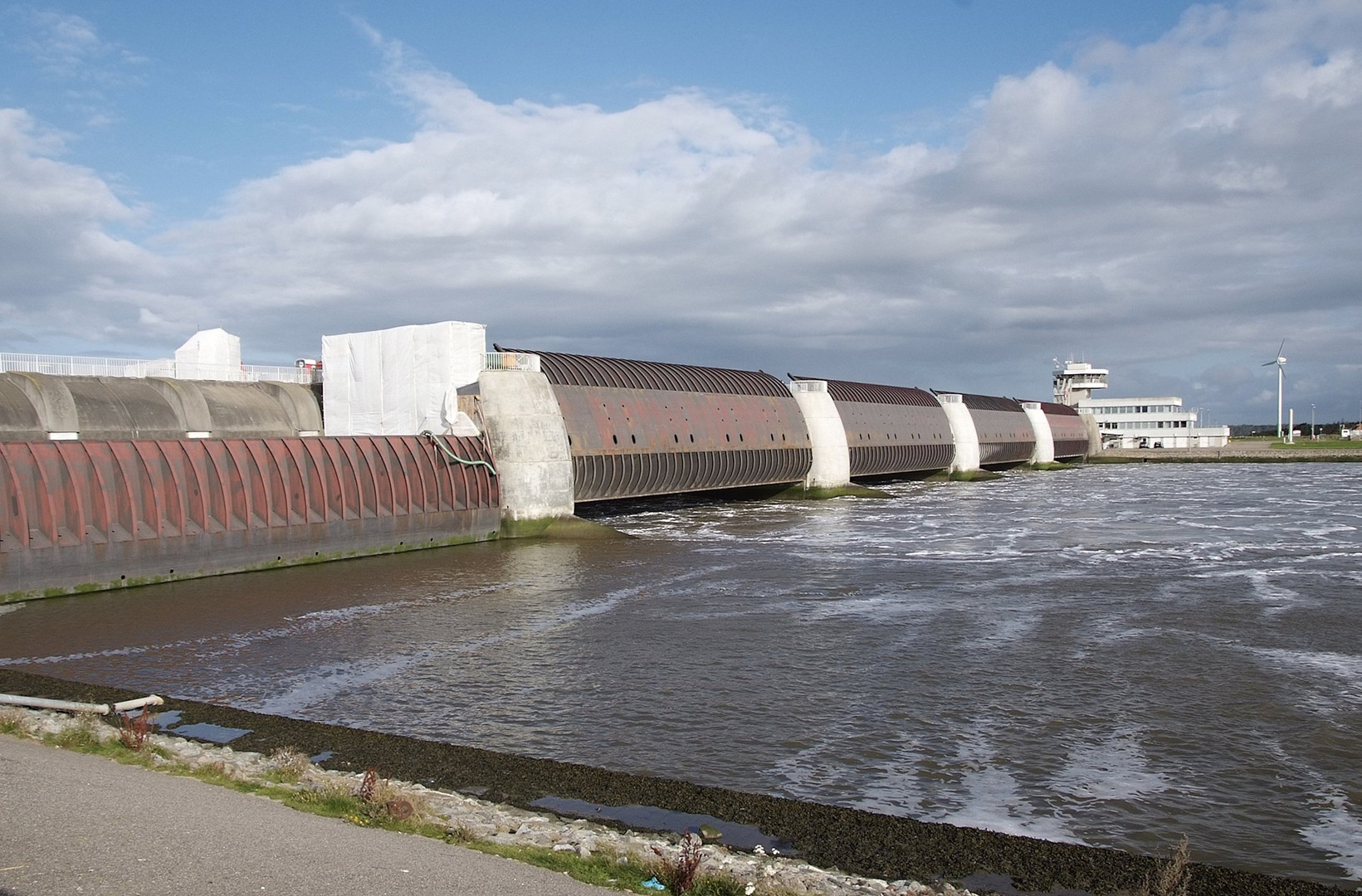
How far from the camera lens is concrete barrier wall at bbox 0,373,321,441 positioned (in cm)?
3362

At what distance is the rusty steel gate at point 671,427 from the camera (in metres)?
39.7

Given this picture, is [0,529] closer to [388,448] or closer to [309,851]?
[388,448]

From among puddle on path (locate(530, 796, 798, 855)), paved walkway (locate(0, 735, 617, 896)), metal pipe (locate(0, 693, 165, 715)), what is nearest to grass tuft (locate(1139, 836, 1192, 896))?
puddle on path (locate(530, 796, 798, 855))

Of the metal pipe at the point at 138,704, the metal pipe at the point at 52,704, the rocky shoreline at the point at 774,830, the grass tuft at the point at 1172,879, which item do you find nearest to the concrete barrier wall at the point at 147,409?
the metal pipe at the point at 138,704

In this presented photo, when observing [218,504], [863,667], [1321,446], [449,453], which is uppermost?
[449,453]

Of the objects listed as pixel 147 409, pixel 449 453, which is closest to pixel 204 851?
pixel 449 453

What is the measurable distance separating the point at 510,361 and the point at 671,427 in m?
9.50

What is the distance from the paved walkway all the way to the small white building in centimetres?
13023

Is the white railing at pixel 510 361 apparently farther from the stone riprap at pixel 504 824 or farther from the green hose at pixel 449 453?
the stone riprap at pixel 504 824

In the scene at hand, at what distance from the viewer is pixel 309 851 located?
24.4ft

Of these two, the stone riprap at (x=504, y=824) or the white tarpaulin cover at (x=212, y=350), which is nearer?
the stone riprap at (x=504, y=824)

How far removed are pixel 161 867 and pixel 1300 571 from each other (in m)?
27.7

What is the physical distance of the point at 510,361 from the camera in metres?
38.1

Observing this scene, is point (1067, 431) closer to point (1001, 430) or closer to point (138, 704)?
point (1001, 430)
